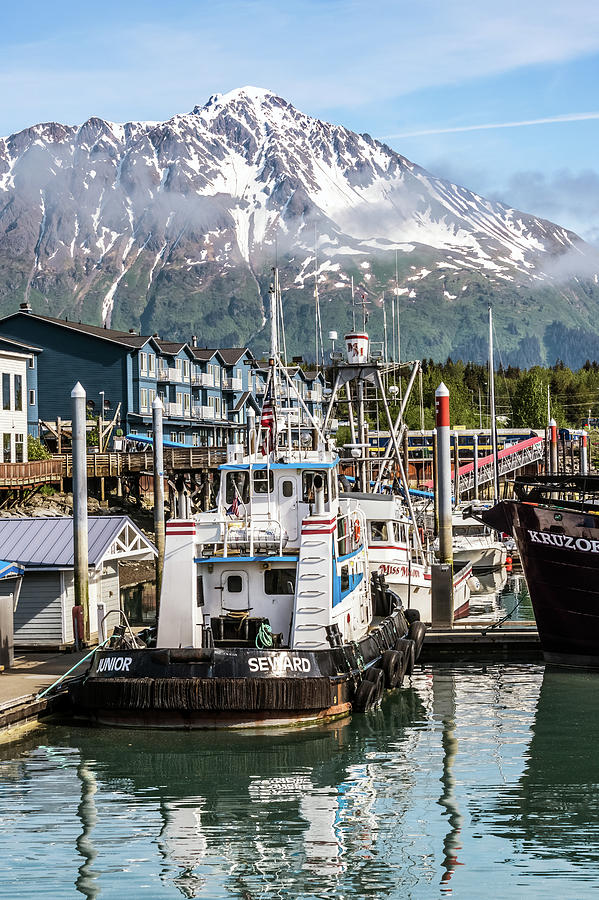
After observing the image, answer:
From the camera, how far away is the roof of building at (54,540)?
2889 cm

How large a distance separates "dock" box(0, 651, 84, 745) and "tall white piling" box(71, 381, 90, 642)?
4.91 ft

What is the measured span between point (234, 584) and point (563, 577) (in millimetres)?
8781

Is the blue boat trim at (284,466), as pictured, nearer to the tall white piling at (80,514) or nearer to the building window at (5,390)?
the tall white piling at (80,514)

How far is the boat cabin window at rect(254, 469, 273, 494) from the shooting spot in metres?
26.5

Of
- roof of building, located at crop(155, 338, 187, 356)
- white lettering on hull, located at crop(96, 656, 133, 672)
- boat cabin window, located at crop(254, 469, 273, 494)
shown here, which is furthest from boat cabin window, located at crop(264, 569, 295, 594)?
roof of building, located at crop(155, 338, 187, 356)

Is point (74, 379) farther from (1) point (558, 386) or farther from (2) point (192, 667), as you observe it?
(1) point (558, 386)

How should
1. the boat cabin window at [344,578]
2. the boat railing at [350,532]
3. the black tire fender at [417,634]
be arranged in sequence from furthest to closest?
1. the black tire fender at [417,634]
2. the boat railing at [350,532]
3. the boat cabin window at [344,578]

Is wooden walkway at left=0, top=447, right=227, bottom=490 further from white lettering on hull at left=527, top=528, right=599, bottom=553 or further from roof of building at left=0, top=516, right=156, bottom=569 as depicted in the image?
white lettering on hull at left=527, top=528, right=599, bottom=553

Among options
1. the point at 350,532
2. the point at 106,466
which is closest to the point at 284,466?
the point at 350,532

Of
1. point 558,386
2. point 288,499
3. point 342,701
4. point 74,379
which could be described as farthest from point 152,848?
point 558,386

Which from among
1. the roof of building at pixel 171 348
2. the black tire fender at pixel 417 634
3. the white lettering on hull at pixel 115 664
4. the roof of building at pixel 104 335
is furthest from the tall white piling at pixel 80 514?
the roof of building at pixel 171 348

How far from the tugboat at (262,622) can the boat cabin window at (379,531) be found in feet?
22.0

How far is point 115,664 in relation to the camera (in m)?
22.4

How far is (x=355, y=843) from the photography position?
53.0 feet
